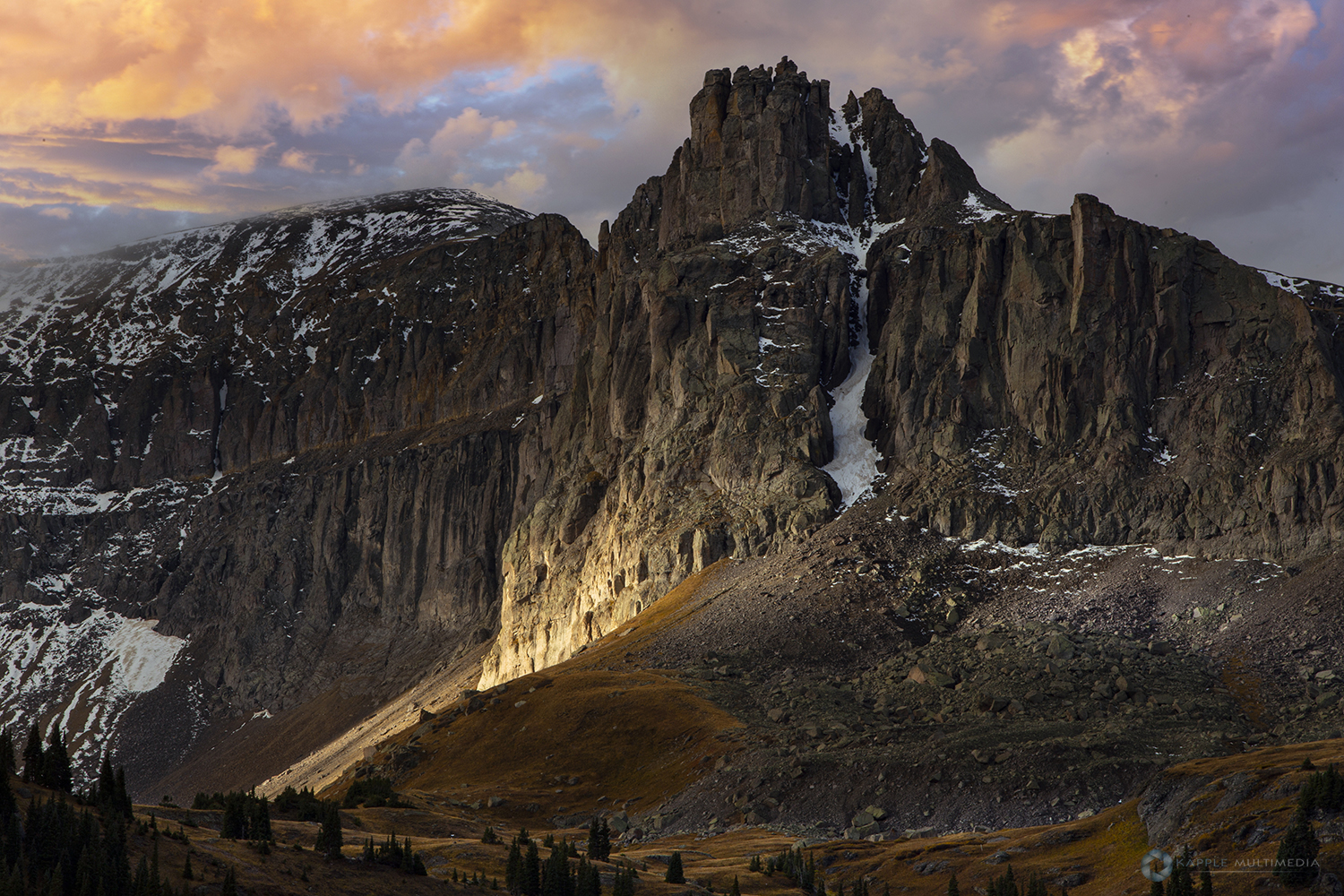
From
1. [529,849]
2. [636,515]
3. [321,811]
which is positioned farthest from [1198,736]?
[636,515]

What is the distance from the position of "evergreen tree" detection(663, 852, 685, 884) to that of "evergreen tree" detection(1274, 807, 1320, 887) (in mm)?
31232

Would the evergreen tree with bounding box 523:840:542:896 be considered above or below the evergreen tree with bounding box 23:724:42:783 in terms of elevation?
below

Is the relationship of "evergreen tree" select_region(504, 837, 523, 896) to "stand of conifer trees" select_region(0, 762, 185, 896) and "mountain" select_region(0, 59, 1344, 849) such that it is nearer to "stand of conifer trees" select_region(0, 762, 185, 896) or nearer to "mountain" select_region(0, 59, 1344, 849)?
"stand of conifer trees" select_region(0, 762, 185, 896)

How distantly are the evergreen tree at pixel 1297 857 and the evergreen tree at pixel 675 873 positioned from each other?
31232 mm

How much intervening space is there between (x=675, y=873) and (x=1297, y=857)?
32.7m

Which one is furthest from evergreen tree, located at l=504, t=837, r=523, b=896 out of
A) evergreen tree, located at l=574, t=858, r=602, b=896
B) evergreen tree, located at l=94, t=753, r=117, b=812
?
evergreen tree, located at l=94, t=753, r=117, b=812

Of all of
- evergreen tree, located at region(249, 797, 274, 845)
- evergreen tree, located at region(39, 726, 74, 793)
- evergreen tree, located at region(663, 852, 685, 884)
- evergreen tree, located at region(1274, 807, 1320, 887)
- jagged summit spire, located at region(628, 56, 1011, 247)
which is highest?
→ jagged summit spire, located at region(628, 56, 1011, 247)

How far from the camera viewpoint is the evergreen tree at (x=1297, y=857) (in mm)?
61062

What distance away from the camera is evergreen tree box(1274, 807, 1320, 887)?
6106 centimetres

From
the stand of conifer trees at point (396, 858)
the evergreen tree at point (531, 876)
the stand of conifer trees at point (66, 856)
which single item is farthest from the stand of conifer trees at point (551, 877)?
the stand of conifer trees at point (66, 856)

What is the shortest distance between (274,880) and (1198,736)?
222 ft

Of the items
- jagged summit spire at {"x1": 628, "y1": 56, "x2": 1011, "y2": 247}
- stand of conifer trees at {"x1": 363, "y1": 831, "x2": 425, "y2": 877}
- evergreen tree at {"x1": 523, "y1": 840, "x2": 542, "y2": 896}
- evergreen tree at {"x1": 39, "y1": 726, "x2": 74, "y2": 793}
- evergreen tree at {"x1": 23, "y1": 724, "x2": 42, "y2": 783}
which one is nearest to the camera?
evergreen tree at {"x1": 23, "y1": 724, "x2": 42, "y2": 783}

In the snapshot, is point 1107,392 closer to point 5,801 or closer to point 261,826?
point 261,826

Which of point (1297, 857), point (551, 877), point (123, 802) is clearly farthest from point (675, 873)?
point (1297, 857)
